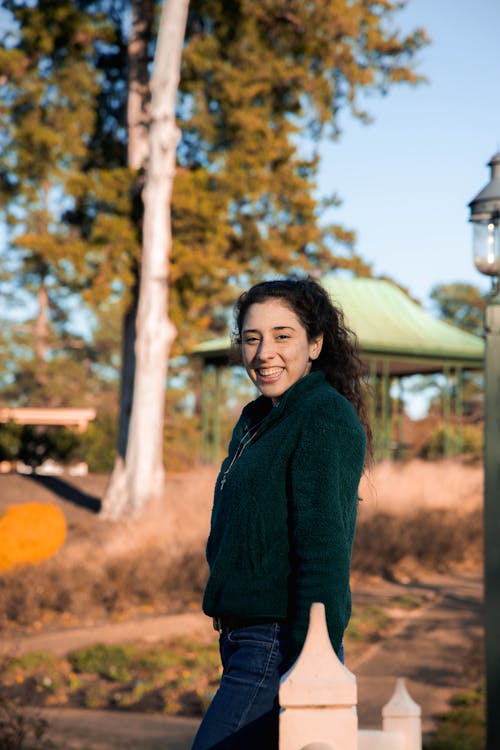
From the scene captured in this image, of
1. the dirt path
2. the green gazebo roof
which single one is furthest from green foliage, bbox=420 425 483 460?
the dirt path

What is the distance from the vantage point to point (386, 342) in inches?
829

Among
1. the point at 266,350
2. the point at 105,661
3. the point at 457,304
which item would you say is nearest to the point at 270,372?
the point at 266,350

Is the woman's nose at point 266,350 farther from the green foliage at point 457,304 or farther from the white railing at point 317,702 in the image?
the green foliage at point 457,304

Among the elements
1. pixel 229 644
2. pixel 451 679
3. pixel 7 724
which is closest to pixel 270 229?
pixel 451 679

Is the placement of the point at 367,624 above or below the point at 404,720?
below

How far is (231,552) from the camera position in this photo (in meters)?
2.23

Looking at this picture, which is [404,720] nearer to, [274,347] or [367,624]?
[274,347]

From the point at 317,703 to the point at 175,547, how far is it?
30.0 feet

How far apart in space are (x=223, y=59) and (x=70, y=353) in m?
31.6

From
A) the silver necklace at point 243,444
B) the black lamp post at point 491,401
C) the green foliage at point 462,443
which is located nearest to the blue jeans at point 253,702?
the silver necklace at point 243,444

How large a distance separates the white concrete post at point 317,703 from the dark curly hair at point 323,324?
874 mm

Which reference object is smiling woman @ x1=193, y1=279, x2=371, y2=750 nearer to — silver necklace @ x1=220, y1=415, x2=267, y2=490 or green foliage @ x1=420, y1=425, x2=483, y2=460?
silver necklace @ x1=220, y1=415, x2=267, y2=490

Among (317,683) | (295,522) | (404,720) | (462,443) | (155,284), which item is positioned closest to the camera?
Answer: (317,683)

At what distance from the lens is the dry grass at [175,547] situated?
32.1ft
